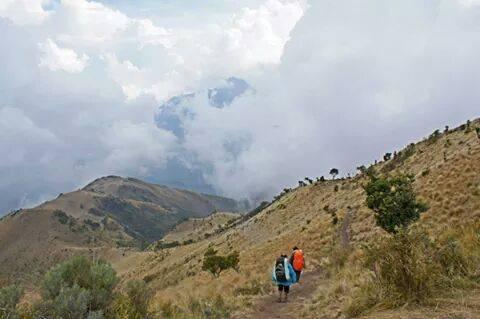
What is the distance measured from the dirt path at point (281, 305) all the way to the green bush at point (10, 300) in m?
7.22

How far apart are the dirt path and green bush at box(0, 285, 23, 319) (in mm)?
7222

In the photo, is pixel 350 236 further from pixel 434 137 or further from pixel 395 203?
pixel 434 137

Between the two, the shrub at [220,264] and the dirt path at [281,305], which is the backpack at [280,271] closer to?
the dirt path at [281,305]

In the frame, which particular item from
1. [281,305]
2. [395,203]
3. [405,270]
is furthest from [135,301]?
[395,203]

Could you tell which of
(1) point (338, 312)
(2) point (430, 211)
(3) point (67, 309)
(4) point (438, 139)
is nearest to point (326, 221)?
(2) point (430, 211)

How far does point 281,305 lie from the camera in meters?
16.9

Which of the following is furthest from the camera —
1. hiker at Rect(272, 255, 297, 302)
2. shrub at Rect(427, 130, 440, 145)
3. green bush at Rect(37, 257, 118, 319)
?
shrub at Rect(427, 130, 440, 145)

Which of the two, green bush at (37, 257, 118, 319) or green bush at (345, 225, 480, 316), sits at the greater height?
Answer: green bush at (37, 257, 118, 319)

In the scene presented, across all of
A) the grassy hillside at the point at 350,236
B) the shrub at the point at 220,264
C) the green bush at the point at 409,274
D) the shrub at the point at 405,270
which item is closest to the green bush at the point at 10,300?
the grassy hillside at the point at 350,236

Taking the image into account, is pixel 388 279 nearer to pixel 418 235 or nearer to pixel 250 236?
pixel 418 235

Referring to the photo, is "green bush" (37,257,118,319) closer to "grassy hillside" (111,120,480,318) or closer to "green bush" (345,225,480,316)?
"grassy hillside" (111,120,480,318)

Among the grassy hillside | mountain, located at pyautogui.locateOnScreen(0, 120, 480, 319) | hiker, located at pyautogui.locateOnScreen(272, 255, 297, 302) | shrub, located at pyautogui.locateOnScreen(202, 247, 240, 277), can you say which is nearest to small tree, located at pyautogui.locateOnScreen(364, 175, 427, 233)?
the grassy hillside

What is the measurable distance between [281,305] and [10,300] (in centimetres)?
1022

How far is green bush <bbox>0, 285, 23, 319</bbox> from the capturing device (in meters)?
8.35
